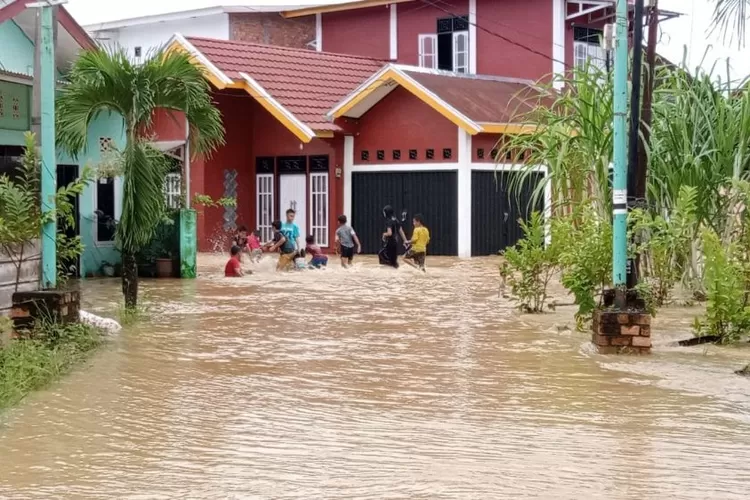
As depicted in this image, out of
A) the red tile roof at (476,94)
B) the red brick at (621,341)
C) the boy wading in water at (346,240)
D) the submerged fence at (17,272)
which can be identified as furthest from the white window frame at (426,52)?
the red brick at (621,341)

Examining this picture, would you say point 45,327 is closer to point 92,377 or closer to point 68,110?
point 92,377

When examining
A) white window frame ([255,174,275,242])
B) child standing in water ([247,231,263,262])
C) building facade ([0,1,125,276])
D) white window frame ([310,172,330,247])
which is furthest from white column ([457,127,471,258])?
building facade ([0,1,125,276])

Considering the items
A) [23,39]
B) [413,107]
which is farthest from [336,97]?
[23,39]

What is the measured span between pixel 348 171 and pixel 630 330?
18.1 meters

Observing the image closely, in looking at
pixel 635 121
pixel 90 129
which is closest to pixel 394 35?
pixel 90 129

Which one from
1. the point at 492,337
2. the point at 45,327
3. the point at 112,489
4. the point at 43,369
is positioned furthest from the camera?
the point at 492,337

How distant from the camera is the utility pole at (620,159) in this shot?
1124 cm

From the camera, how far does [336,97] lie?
29.8m

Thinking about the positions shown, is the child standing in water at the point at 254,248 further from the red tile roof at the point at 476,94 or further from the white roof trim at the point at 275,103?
the red tile roof at the point at 476,94

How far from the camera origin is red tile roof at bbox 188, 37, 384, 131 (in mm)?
28141

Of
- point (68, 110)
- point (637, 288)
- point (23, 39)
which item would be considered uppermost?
point (23, 39)

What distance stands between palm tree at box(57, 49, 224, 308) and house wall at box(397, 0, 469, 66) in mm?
18216

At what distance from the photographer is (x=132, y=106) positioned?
586 inches

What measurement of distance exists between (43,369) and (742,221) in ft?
26.9
